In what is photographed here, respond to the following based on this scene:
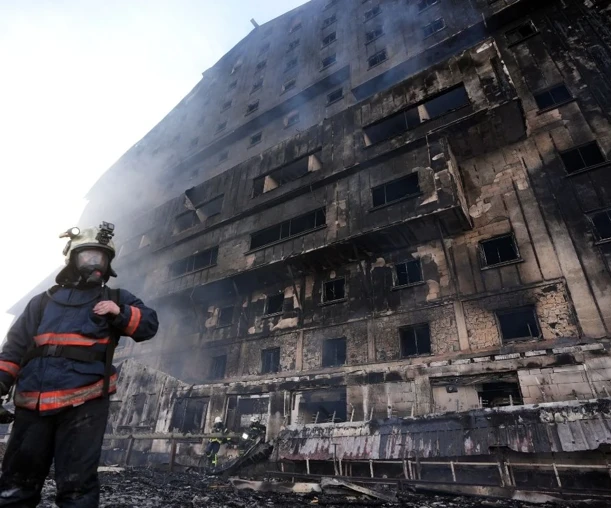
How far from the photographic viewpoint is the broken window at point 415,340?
1326 centimetres

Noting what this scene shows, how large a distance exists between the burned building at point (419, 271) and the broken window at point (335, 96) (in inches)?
40.9

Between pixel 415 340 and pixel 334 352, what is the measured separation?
12.0ft

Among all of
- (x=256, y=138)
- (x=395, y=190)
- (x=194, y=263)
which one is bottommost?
(x=194, y=263)

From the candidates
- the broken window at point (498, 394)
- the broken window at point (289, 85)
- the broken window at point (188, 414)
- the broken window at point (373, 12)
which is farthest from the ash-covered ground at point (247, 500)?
the broken window at point (373, 12)

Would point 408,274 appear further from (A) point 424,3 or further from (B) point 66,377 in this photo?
(A) point 424,3

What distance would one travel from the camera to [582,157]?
13797mm

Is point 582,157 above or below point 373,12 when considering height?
below

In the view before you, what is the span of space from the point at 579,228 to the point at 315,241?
1050 centimetres

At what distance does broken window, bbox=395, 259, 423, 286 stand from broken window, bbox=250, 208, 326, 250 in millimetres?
4502

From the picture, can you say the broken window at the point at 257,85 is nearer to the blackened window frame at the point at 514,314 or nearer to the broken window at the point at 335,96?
the broken window at the point at 335,96

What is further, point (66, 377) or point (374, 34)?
point (374, 34)

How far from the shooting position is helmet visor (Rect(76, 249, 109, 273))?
328 cm

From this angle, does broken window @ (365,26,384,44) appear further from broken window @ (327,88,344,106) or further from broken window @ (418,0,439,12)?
broken window @ (327,88,344,106)

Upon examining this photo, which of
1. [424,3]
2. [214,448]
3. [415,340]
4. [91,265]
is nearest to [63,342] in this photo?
[91,265]
